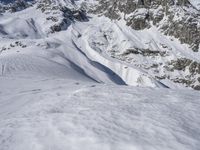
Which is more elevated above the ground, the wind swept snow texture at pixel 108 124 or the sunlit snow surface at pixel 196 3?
the sunlit snow surface at pixel 196 3

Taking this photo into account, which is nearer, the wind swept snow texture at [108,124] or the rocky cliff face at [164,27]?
the wind swept snow texture at [108,124]

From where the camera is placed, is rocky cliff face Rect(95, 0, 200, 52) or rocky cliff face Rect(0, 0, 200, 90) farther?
rocky cliff face Rect(95, 0, 200, 52)

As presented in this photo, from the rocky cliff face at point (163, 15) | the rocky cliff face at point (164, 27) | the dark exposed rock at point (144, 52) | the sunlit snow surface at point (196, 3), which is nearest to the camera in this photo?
the rocky cliff face at point (164, 27)

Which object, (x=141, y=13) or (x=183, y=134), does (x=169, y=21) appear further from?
(x=183, y=134)

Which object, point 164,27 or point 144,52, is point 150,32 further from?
point 144,52

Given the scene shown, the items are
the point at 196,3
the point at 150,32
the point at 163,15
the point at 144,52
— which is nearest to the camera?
the point at 144,52

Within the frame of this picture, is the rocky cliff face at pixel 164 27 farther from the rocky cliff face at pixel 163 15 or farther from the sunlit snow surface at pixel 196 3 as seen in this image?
the sunlit snow surface at pixel 196 3

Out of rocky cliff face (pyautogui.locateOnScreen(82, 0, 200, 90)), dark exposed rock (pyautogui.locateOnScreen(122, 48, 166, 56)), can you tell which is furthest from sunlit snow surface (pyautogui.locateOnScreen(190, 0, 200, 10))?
dark exposed rock (pyautogui.locateOnScreen(122, 48, 166, 56))

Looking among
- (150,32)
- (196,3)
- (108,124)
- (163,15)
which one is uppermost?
(196,3)

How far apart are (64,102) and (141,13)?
162366 millimetres

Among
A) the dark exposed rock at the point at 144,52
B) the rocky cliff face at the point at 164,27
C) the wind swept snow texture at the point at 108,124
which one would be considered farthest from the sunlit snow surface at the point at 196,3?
the wind swept snow texture at the point at 108,124

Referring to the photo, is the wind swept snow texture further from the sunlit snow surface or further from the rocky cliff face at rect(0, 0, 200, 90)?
the sunlit snow surface

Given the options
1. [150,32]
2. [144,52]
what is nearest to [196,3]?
[150,32]

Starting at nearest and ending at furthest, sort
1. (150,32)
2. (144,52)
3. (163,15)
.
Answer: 1. (144,52)
2. (150,32)
3. (163,15)
